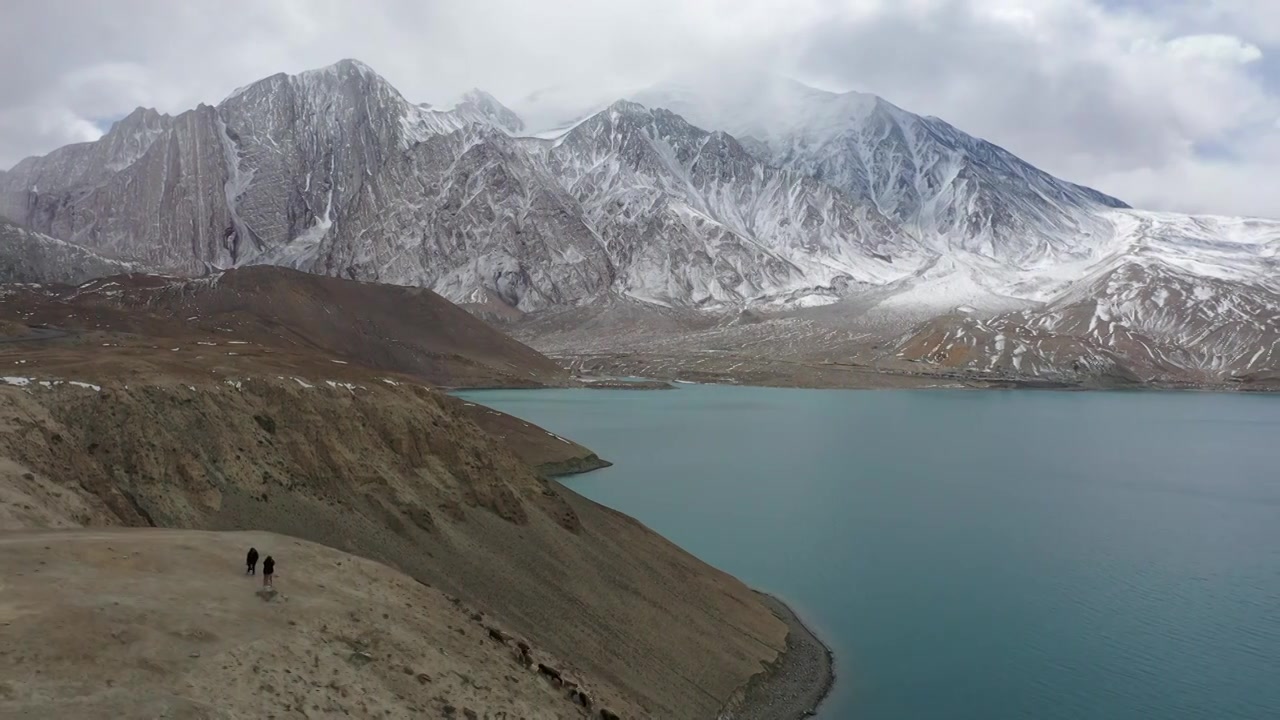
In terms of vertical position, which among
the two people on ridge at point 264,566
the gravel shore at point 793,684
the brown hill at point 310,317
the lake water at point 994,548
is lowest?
the gravel shore at point 793,684

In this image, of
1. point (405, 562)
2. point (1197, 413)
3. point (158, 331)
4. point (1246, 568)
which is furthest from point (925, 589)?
point (1197, 413)

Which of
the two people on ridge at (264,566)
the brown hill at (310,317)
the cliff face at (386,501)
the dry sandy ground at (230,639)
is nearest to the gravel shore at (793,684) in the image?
the cliff face at (386,501)

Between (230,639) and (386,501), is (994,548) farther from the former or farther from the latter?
(230,639)

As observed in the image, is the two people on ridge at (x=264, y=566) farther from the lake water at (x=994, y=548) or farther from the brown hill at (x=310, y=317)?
the brown hill at (x=310, y=317)

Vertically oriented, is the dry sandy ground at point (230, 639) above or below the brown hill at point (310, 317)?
below

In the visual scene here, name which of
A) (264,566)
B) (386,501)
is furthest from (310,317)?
(264,566)

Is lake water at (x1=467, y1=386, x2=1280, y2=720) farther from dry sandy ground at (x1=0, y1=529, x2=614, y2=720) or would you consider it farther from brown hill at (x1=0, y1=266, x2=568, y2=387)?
brown hill at (x1=0, y1=266, x2=568, y2=387)
